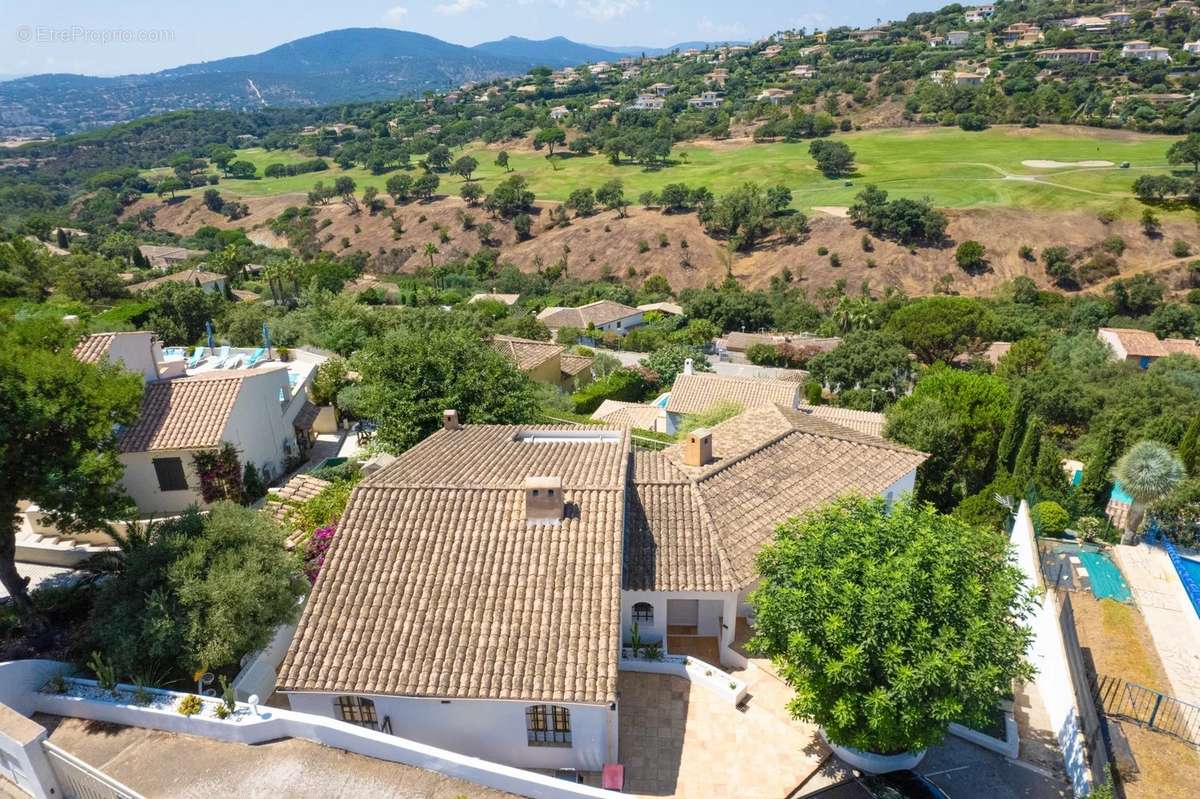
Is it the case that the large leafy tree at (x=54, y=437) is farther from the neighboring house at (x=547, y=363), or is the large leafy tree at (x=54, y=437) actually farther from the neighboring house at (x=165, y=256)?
the neighboring house at (x=165, y=256)

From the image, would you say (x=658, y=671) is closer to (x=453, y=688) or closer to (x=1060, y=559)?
(x=453, y=688)

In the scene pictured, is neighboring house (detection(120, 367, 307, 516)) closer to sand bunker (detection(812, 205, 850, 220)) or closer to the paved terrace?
the paved terrace

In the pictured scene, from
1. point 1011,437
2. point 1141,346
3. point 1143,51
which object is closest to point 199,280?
point 1011,437

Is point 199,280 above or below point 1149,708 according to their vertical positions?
below

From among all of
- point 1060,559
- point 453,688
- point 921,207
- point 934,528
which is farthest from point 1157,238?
point 453,688

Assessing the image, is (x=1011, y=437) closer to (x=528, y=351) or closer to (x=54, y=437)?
(x=528, y=351)
